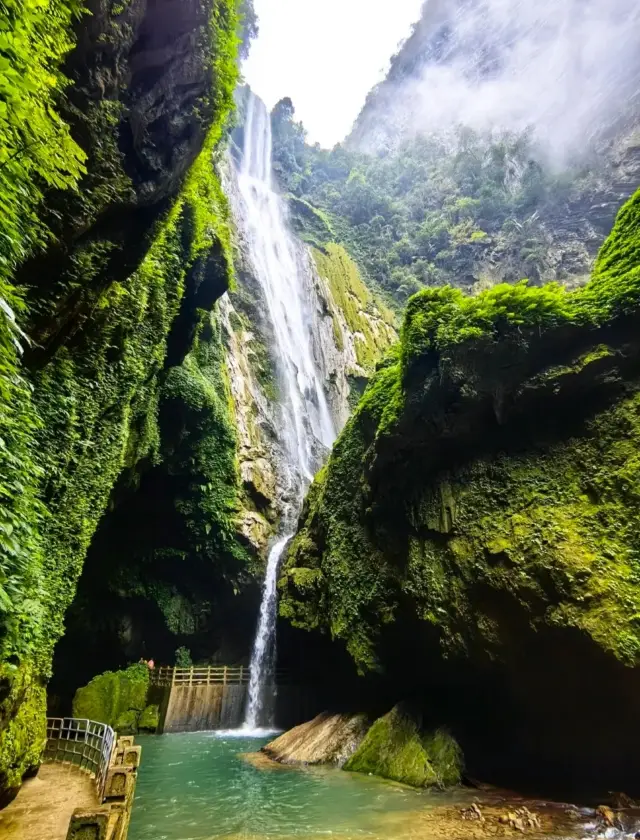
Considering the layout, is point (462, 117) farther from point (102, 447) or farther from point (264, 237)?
point (102, 447)

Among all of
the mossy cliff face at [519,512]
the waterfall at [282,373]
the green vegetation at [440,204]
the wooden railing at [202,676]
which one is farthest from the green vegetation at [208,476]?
the green vegetation at [440,204]

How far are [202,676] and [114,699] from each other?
318 cm

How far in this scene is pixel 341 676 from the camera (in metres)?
16.0

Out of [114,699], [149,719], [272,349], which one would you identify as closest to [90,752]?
[114,699]

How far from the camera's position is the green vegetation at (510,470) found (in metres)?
9.09

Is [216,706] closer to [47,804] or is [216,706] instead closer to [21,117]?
[47,804]

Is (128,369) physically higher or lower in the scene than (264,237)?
lower

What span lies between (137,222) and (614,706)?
12287 millimetres

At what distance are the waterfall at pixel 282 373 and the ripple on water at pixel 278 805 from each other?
24.4ft

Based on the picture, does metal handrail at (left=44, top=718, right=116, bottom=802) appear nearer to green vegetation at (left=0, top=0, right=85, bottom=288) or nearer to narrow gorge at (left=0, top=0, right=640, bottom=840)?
narrow gorge at (left=0, top=0, right=640, bottom=840)

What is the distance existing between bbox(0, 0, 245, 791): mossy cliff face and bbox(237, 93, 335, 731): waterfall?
38.3ft

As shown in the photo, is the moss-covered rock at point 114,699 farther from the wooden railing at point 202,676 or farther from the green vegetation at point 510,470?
the green vegetation at point 510,470

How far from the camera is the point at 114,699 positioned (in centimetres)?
1593

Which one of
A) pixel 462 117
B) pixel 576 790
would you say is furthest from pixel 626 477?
pixel 462 117
